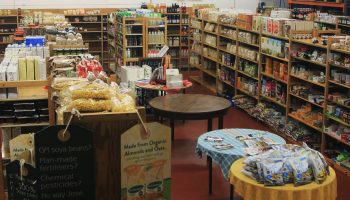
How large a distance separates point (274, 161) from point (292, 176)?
0.23m

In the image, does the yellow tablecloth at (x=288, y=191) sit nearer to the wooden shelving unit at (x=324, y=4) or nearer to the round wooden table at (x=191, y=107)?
the round wooden table at (x=191, y=107)

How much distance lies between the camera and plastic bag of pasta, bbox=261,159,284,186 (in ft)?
11.5

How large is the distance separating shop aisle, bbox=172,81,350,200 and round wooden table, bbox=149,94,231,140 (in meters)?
0.77

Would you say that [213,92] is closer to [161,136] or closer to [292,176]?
[292,176]

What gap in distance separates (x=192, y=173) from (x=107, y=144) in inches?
186

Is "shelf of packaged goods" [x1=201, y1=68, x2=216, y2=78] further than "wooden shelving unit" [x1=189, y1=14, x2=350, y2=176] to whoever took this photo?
Yes

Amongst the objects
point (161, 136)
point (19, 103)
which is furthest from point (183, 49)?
point (161, 136)

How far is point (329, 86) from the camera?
7.77 metres

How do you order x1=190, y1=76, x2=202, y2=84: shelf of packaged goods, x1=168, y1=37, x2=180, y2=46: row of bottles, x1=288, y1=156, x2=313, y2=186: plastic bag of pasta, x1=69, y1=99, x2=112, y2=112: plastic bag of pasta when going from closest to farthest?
x1=69, y1=99, x2=112, y2=112: plastic bag of pasta < x1=288, y1=156, x2=313, y2=186: plastic bag of pasta < x1=190, y1=76, x2=202, y2=84: shelf of packaged goods < x1=168, y1=37, x2=180, y2=46: row of bottles

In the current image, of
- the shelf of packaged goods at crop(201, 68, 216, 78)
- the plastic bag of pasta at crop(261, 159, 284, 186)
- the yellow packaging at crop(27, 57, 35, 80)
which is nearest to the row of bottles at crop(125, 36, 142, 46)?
the shelf of packaged goods at crop(201, 68, 216, 78)

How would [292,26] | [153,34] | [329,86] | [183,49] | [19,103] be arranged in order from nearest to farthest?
1. [19,103]
2. [329,86]
3. [292,26]
4. [153,34]
5. [183,49]

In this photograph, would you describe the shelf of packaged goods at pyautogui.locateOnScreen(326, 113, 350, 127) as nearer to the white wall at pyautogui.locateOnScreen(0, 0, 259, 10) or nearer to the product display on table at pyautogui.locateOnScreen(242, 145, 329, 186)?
the product display on table at pyautogui.locateOnScreen(242, 145, 329, 186)

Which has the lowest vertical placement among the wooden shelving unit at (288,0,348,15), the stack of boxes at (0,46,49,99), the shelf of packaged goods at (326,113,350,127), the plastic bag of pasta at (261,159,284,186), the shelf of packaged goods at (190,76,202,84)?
the shelf of packaged goods at (326,113,350,127)

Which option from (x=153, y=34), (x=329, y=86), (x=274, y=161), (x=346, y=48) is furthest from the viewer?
(x=153, y=34)
